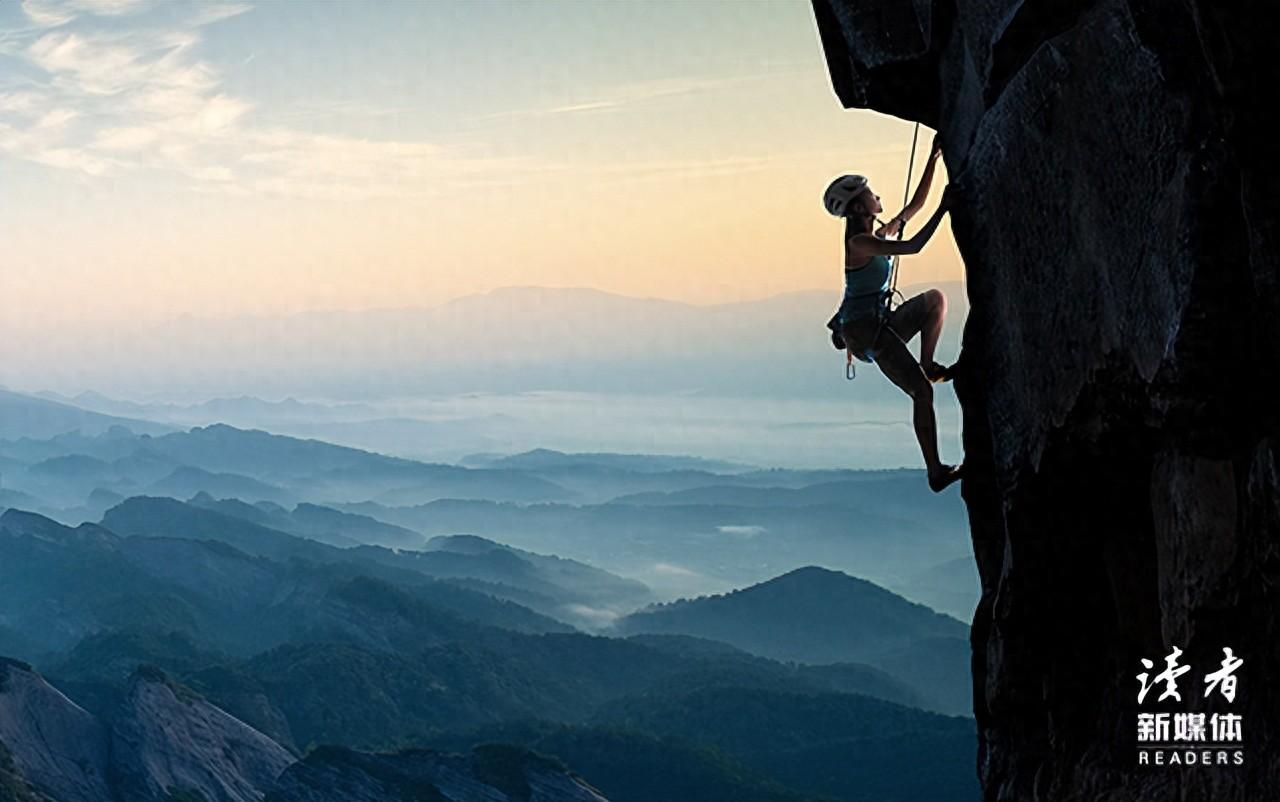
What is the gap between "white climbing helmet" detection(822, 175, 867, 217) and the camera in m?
11.5

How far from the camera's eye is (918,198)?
1209cm

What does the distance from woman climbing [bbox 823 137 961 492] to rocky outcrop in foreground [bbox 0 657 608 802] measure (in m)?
72.7

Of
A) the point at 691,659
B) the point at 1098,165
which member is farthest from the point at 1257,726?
the point at 691,659

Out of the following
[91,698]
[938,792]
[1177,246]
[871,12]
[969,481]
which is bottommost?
[938,792]

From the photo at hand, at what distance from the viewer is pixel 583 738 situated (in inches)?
4215

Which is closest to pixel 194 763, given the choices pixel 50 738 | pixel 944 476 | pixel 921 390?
pixel 50 738

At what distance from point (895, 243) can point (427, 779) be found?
2995 inches

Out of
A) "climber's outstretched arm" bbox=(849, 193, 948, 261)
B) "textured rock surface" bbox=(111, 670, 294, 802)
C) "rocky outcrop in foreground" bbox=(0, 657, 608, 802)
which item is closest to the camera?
"climber's outstretched arm" bbox=(849, 193, 948, 261)

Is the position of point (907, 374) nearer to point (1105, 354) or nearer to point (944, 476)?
point (944, 476)

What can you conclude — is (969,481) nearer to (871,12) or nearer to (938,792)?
(871,12)

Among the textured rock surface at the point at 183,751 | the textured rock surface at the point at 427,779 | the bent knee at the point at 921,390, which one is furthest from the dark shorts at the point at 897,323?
the textured rock surface at the point at 183,751

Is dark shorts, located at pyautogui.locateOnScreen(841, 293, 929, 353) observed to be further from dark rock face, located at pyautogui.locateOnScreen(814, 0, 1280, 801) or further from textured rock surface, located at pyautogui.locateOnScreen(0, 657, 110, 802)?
textured rock surface, located at pyautogui.locateOnScreen(0, 657, 110, 802)

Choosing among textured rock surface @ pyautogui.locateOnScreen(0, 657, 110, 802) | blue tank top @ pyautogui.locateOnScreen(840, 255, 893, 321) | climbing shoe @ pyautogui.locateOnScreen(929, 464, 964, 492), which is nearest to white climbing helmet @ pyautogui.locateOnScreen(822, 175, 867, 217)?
blue tank top @ pyautogui.locateOnScreen(840, 255, 893, 321)

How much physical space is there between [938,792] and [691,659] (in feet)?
215
